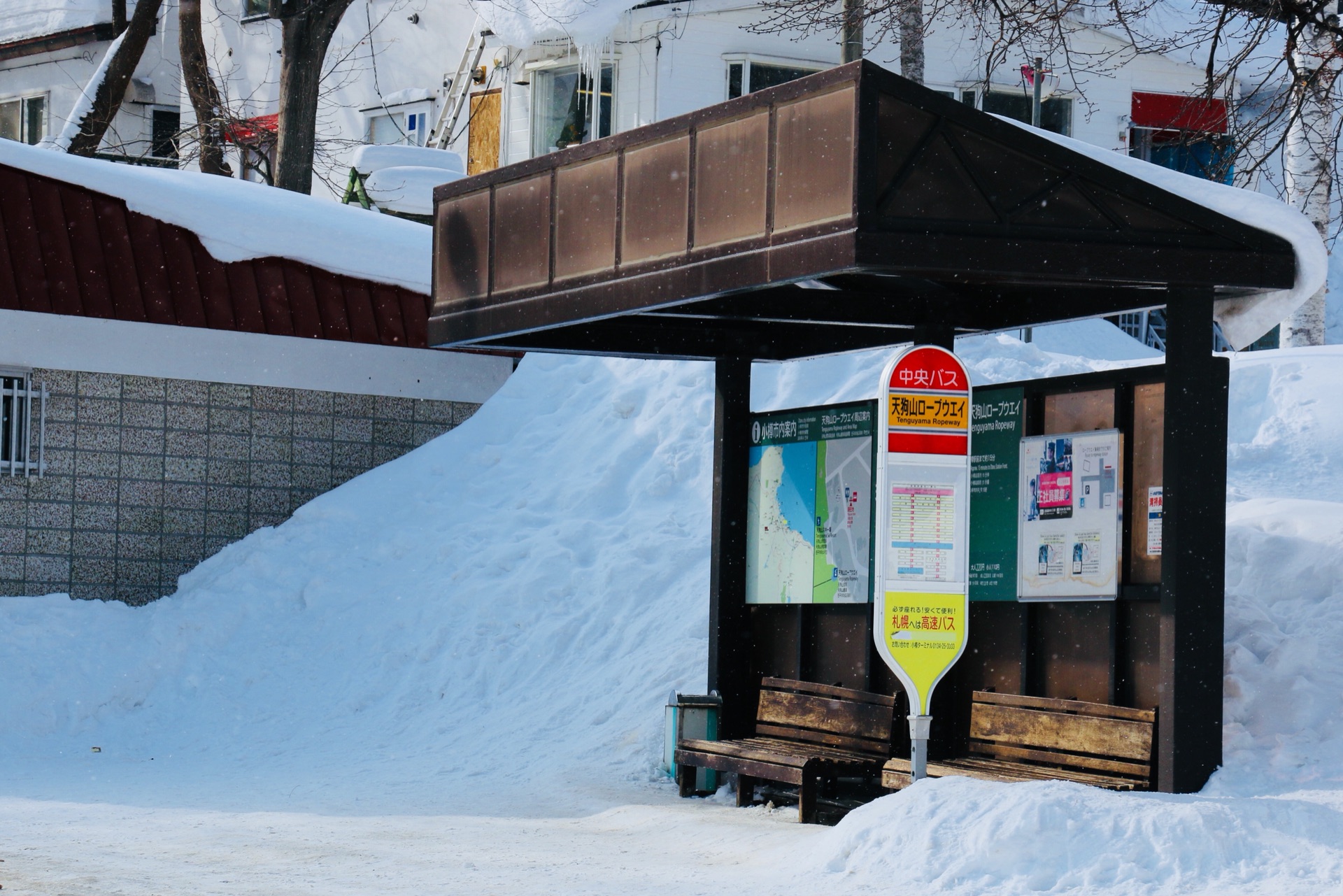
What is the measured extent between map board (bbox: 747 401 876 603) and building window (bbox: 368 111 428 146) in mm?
18538

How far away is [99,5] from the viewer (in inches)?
1351

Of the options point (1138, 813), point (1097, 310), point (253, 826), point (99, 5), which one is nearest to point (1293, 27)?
point (1097, 310)

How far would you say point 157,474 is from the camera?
15859 millimetres

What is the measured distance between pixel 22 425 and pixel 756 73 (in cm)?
1367

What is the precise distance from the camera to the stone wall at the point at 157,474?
15203mm

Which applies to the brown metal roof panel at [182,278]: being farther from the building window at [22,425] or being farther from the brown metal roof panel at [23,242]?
the building window at [22,425]

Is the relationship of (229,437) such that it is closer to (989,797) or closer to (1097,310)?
(1097,310)

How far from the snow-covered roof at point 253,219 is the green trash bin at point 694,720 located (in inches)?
287

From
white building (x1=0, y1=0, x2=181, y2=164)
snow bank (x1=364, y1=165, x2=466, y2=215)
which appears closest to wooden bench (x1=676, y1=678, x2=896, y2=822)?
snow bank (x1=364, y1=165, x2=466, y2=215)

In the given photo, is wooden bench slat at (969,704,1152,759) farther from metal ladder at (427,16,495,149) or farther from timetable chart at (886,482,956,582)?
metal ladder at (427,16,495,149)

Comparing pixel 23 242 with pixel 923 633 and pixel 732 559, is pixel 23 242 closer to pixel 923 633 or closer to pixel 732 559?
pixel 732 559

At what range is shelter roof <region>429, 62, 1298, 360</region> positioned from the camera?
8.39 meters

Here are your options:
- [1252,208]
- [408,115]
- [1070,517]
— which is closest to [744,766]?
[1070,517]

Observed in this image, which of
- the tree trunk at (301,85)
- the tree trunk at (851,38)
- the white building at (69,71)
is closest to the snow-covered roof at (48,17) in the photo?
the white building at (69,71)
